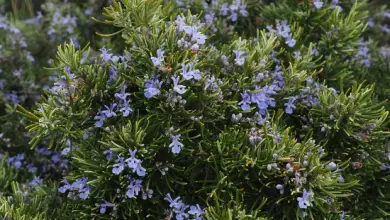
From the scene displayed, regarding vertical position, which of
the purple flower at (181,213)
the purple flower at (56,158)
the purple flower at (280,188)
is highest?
the purple flower at (280,188)

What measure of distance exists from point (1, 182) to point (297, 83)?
1793 mm

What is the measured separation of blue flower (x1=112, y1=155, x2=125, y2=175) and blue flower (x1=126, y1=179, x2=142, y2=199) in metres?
0.10

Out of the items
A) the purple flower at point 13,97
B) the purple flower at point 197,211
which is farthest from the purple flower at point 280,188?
the purple flower at point 13,97

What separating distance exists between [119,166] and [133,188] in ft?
0.40

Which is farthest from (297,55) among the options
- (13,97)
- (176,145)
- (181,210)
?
(13,97)

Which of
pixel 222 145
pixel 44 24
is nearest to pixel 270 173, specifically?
pixel 222 145

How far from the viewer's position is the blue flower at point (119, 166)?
6.48 feet

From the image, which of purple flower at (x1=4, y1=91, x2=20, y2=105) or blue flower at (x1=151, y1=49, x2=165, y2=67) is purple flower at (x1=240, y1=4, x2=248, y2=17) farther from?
purple flower at (x1=4, y1=91, x2=20, y2=105)

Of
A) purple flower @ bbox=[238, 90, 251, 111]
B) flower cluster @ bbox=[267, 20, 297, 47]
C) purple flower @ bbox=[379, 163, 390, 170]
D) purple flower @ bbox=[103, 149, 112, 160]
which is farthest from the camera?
flower cluster @ bbox=[267, 20, 297, 47]

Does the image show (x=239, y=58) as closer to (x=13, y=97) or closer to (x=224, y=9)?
(x=224, y=9)

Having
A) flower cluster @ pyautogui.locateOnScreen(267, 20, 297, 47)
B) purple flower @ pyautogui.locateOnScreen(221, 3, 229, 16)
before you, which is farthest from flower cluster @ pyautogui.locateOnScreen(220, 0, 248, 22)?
flower cluster @ pyautogui.locateOnScreen(267, 20, 297, 47)

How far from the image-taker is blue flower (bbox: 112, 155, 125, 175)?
198cm

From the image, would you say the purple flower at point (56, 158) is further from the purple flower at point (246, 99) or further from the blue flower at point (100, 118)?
the purple flower at point (246, 99)

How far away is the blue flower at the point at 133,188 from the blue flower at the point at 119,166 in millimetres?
97
